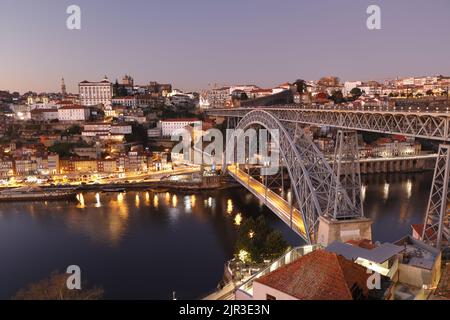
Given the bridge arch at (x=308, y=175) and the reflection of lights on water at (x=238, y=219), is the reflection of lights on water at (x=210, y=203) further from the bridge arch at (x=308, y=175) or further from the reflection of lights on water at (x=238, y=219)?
the bridge arch at (x=308, y=175)

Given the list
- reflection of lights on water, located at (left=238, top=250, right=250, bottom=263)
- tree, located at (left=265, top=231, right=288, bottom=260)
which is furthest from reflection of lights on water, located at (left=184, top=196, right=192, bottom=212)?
tree, located at (left=265, top=231, right=288, bottom=260)

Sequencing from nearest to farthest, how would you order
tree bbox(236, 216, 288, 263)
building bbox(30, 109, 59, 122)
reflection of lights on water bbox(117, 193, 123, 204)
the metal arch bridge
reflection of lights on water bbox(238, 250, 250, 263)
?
the metal arch bridge → tree bbox(236, 216, 288, 263) → reflection of lights on water bbox(238, 250, 250, 263) → reflection of lights on water bbox(117, 193, 123, 204) → building bbox(30, 109, 59, 122)

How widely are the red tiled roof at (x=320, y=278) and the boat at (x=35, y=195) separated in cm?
1603

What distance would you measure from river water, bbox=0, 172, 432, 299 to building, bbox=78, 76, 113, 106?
67.9ft

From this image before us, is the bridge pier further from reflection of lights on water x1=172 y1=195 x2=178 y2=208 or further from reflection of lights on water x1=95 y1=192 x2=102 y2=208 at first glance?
reflection of lights on water x1=95 y1=192 x2=102 y2=208

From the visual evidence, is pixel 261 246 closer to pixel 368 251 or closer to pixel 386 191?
pixel 368 251

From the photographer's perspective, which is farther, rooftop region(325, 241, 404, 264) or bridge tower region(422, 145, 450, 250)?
bridge tower region(422, 145, 450, 250)

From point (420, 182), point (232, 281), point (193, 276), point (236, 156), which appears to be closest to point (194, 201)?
point (236, 156)

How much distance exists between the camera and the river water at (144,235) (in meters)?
9.37

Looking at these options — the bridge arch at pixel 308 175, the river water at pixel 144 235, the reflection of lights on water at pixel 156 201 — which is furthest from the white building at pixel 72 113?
the bridge arch at pixel 308 175

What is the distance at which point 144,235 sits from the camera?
1260 cm

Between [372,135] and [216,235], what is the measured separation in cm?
1946

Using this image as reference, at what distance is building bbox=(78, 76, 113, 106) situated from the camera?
37531mm

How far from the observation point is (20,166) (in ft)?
71.7
